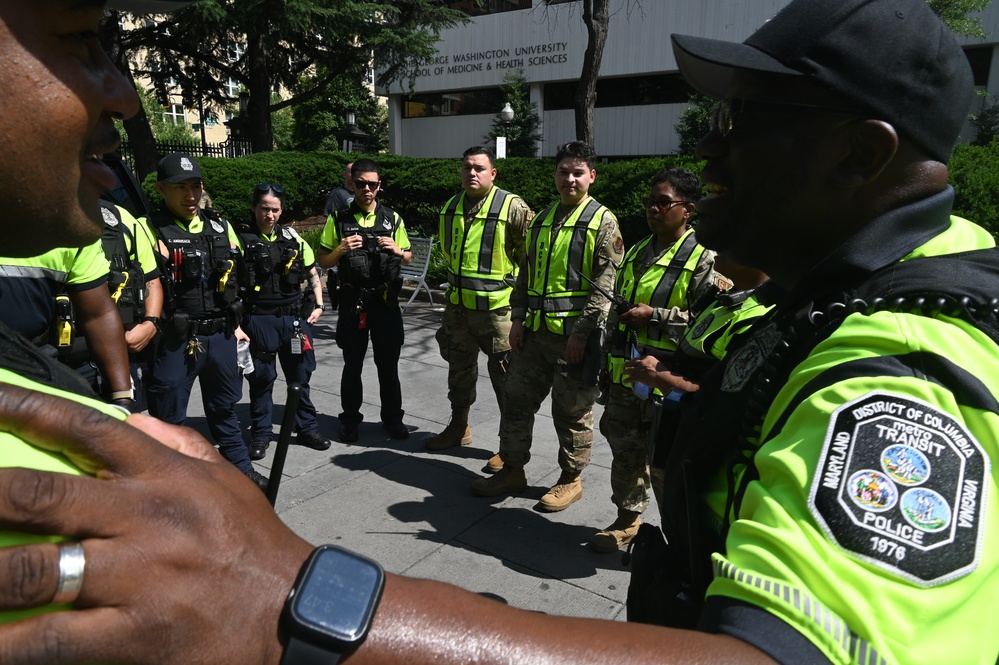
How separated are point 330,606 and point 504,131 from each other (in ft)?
78.3

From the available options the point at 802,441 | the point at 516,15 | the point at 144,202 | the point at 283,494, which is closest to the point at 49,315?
the point at 283,494

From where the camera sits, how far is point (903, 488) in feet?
2.55

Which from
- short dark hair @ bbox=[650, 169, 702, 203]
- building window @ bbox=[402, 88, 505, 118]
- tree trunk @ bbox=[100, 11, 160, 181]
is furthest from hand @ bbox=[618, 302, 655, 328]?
Result: building window @ bbox=[402, 88, 505, 118]

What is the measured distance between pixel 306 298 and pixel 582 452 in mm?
2648

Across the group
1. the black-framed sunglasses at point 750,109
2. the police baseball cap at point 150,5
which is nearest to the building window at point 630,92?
the black-framed sunglasses at point 750,109

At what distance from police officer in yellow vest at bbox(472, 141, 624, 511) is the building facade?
60.7 ft

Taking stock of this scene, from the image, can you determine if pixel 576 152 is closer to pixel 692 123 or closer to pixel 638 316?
pixel 638 316

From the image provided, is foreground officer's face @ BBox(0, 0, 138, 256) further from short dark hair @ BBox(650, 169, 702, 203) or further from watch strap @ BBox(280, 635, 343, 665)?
short dark hair @ BBox(650, 169, 702, 203)

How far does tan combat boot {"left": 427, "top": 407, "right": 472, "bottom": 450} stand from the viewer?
538cm

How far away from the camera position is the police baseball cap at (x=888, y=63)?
3.53 ft

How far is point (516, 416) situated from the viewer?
4629 mm

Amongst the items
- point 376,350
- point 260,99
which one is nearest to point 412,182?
point 260,99

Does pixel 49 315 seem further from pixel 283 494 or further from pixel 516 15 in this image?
pixel 516 15

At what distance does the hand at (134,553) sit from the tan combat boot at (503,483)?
3.98 m
